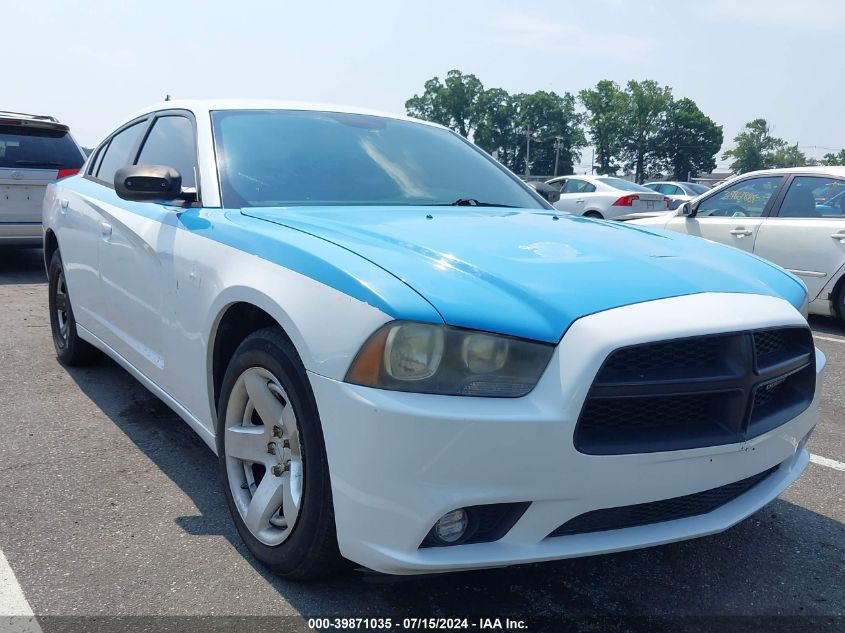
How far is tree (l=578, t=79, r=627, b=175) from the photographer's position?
105000mm

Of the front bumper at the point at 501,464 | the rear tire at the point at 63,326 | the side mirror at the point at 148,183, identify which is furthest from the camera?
the rear tire at the point at 63,326

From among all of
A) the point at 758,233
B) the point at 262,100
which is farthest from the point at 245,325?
the point at 758,233

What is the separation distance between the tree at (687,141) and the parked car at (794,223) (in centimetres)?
10682

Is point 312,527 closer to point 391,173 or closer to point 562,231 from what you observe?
point 562,231

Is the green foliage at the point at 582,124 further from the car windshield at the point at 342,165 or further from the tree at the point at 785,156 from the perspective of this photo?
the car windshield at the point at 342,165

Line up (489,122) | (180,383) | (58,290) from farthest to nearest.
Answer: (489,122) < (58,290) < (180,383)

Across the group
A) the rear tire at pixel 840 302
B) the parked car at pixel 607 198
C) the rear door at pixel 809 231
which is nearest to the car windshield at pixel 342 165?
the rear door at pixel 809 231

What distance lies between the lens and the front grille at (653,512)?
2059 millimetres

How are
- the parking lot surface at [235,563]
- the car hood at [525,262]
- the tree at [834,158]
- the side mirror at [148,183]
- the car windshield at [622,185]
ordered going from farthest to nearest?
the tree at [834,158]
the car windshield at [622,185]
the side mirror at [148,183]
the parking lot surface at [235,563]
the car hood at [525,262]

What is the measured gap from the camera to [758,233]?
721 centimetres

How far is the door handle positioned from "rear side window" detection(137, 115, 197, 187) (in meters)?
5.50

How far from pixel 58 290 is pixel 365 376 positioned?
361cm

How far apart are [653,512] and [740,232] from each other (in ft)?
19.2

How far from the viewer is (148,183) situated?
9.71 feet
